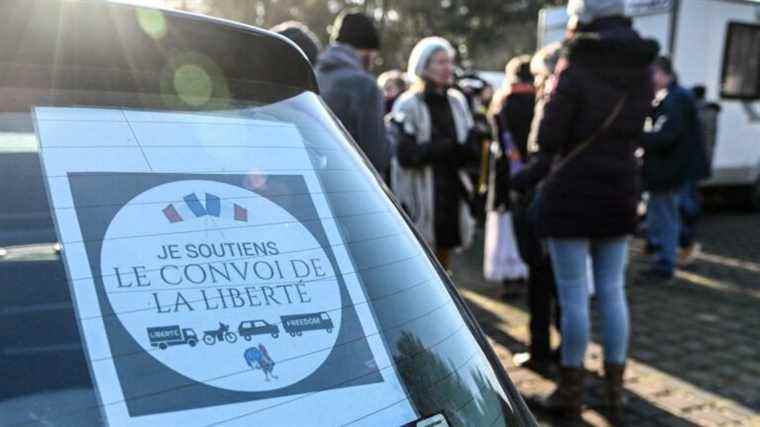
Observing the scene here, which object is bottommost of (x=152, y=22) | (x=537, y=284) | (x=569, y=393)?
(x=569, y=393)

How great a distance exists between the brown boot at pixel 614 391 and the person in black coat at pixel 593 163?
1cm

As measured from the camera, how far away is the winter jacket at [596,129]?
129 inches

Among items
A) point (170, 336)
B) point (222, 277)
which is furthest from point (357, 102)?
point (170, 336)

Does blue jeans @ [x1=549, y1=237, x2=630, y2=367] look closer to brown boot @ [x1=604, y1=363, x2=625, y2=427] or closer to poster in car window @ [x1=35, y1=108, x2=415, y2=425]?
brown boot @ [x1=604, y1=363, x2=625, y2=427]

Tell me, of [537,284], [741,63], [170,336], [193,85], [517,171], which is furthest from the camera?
[741,63]

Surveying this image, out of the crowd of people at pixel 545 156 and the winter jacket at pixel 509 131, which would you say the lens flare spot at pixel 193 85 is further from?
the winter jacket at pixel 509 131

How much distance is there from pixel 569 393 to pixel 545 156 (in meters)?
1.18

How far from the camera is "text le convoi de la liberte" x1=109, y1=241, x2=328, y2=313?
3.30ft

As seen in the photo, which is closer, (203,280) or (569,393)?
(203,280)

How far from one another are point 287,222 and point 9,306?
425mm

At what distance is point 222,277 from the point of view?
3.51 feet

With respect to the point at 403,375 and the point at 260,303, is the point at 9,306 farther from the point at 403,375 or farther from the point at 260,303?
the point at 403,375

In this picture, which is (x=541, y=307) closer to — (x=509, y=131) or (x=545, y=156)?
(x=545, y=156)

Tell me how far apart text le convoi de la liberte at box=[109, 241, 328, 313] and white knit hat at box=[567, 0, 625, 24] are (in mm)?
2572
